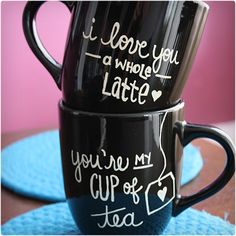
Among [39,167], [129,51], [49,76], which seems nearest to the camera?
[129,51]

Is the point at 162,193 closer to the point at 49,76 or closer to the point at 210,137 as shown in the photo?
the point at 210,137

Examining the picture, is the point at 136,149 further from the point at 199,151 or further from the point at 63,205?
the point at 199,151

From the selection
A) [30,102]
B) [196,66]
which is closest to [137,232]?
[30,102]

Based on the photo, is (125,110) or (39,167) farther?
(39,167)

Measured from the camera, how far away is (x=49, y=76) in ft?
3.91

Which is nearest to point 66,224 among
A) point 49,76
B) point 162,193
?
point 162,193

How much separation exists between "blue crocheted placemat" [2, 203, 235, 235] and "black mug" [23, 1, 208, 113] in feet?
0.48

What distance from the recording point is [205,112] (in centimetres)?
149

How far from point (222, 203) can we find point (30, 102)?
88 cm

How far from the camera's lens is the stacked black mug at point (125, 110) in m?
0.29

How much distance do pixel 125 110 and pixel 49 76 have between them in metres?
0.92

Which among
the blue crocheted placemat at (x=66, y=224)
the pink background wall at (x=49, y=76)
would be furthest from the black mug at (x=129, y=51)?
the pink background wall at (x=49, y=76)

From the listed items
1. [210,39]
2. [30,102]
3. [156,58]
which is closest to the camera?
[156,58]

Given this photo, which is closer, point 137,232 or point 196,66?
point 137,232
